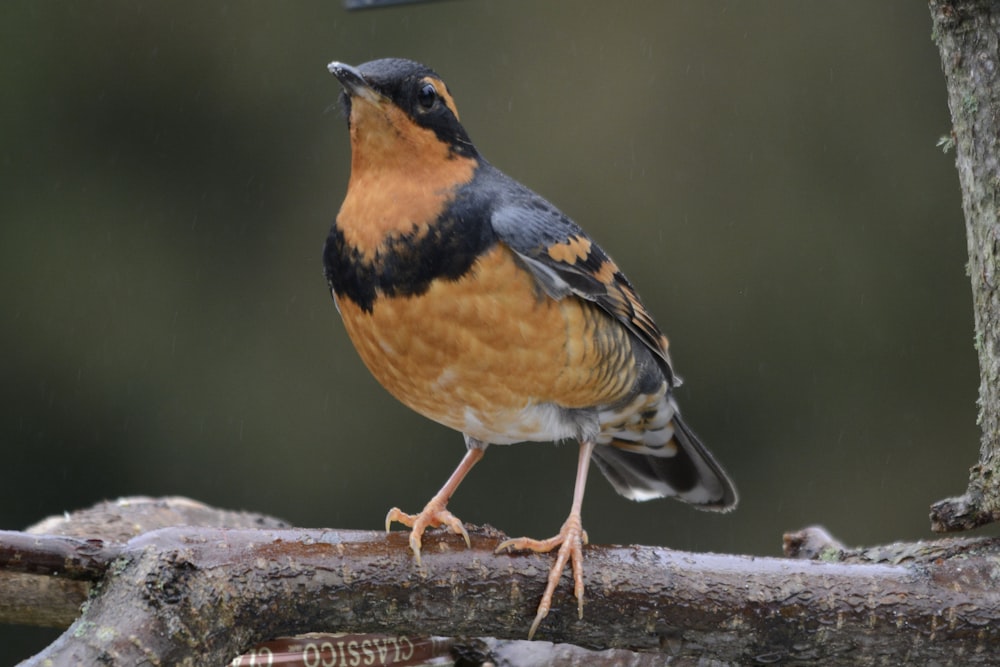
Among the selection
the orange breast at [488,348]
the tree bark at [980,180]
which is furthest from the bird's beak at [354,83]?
the tree bark at [980,180]

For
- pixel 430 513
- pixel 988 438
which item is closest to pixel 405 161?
pixel 430 513

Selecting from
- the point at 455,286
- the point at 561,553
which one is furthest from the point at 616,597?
the point at 455,286

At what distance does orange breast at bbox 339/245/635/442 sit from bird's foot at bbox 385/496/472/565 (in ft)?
0.73

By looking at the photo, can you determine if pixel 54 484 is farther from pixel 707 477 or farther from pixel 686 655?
pixel 686 655

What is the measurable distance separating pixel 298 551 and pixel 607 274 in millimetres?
1011

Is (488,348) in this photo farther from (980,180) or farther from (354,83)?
(980,180)

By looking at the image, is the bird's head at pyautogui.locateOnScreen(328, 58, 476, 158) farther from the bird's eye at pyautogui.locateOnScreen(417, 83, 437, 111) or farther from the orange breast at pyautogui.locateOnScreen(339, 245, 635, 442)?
the orange breast at pyautogui.locateOnScreen(339, 245, 635, 442)

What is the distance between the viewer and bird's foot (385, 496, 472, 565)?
2.27m

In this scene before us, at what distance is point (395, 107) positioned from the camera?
2465mm

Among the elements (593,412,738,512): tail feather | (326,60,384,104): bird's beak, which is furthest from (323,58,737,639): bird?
(593,412,738,512): tail feather

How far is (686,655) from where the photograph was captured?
2.38 m

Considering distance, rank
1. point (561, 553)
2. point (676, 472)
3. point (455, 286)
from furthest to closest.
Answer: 1. point (676, 472)
2. point (455, 286)
3. point (561, 553)

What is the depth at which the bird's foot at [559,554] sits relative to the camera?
7.50ft

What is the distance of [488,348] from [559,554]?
0.44 m
